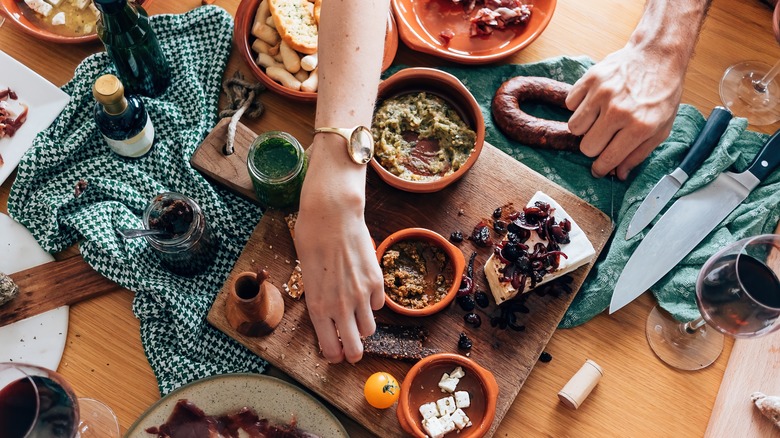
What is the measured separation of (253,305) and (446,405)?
515mm

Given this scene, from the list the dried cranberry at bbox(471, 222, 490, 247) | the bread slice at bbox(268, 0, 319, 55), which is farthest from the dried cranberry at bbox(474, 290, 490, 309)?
the bread slice at bbox(268, 0, 319, 55)

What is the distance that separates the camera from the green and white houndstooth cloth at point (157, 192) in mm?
1729

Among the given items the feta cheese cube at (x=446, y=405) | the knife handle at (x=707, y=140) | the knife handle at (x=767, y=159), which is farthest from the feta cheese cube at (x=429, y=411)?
the knife handle at (x=767, y=159)

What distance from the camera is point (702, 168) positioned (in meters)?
1.83

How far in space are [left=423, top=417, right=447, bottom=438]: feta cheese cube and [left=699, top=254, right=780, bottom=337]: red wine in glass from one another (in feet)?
2.18

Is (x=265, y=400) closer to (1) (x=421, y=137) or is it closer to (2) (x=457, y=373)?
(2) (x=457, y=373)

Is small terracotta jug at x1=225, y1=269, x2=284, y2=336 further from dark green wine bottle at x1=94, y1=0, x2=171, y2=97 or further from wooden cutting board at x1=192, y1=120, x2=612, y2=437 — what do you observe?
dark green wine bottle at x1=94, y1=0, x2=171, y2=97

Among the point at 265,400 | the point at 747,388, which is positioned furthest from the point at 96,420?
the point at 747,388

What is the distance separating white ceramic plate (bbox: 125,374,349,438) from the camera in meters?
1.64

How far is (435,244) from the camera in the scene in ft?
5.73

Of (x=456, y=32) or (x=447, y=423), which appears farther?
(x=456, y=32)

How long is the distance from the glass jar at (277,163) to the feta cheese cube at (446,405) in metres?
0.64

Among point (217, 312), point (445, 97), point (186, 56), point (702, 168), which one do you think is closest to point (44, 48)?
point (186, 56)

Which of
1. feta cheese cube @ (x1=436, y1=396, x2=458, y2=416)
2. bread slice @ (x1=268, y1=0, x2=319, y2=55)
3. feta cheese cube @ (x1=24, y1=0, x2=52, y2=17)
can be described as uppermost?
bread slice @ (x1=268, y1=0, x2=319, y2=55)
